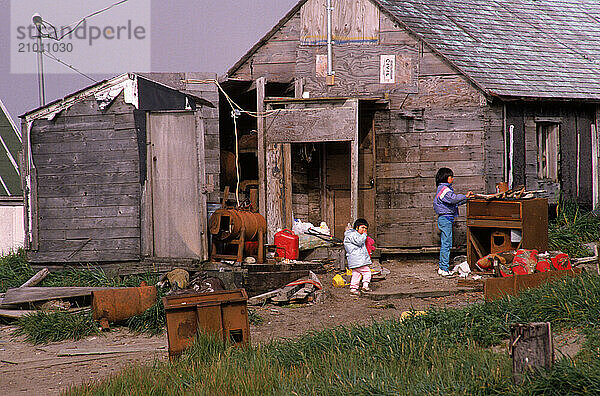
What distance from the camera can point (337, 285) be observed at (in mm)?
11922

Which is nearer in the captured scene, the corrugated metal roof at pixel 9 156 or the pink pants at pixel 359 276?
the pink pants at pixel 359 276

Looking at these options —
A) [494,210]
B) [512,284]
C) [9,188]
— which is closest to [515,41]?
[494,210]

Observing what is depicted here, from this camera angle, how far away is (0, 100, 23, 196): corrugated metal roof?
25.8 m

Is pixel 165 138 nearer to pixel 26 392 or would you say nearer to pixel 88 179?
pixel 88 179

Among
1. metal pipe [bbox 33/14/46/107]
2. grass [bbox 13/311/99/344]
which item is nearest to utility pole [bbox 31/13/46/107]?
metal pipe [bbox 33/14/46/107]

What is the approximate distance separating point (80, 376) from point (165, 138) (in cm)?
559

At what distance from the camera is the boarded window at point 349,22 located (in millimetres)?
15039

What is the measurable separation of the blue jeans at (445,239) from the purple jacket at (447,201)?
4.1 inches

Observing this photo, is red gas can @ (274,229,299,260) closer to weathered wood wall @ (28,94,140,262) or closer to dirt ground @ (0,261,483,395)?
dirt ground @ (0,261,483,395)

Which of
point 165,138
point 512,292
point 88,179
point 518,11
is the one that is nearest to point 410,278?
point 512,292

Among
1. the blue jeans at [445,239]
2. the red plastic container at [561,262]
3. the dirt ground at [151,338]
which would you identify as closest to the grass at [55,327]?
the dirt ground at [151,338]

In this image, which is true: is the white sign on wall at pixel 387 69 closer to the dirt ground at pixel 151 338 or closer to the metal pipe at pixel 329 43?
the metal pipe at pixel 329 43

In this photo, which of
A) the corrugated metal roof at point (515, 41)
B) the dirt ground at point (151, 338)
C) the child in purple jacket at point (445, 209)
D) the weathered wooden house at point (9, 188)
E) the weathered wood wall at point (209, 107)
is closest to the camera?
the dirt ground at point (151, 338)

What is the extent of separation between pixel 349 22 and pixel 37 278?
8084 mm
